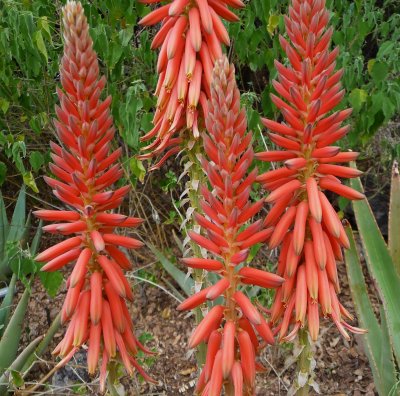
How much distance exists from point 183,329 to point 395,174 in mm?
2468

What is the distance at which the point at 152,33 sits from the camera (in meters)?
4.46

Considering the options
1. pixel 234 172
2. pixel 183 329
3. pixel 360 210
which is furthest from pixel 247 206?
pixel 183 329

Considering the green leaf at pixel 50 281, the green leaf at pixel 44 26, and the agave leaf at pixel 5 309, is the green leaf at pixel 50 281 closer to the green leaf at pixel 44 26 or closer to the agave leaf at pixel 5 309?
the agave leaf at pixel 5 309

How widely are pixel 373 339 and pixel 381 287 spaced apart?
0.28m

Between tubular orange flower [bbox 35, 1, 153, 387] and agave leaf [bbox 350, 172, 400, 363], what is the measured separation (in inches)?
48.0

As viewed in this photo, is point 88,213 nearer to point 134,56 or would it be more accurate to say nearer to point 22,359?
point 22,359

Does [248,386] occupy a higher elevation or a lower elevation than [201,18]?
lower

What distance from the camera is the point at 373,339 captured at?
2.79 m

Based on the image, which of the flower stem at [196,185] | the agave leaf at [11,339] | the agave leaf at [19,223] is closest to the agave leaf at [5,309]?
the agave leaf at [11,339]

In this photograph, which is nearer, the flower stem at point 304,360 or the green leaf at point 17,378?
the flower stem at point 304,360

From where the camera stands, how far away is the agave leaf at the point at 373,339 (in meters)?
→ 2.70

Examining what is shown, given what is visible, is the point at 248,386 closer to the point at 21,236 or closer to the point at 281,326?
the point at 281,326

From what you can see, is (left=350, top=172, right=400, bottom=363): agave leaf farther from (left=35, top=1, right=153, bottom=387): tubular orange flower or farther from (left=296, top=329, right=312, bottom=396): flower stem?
(left=35, top=1, right=153, bottom=387): tubular orange flower

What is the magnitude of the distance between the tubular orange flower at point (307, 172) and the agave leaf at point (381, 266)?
0.74 meters
